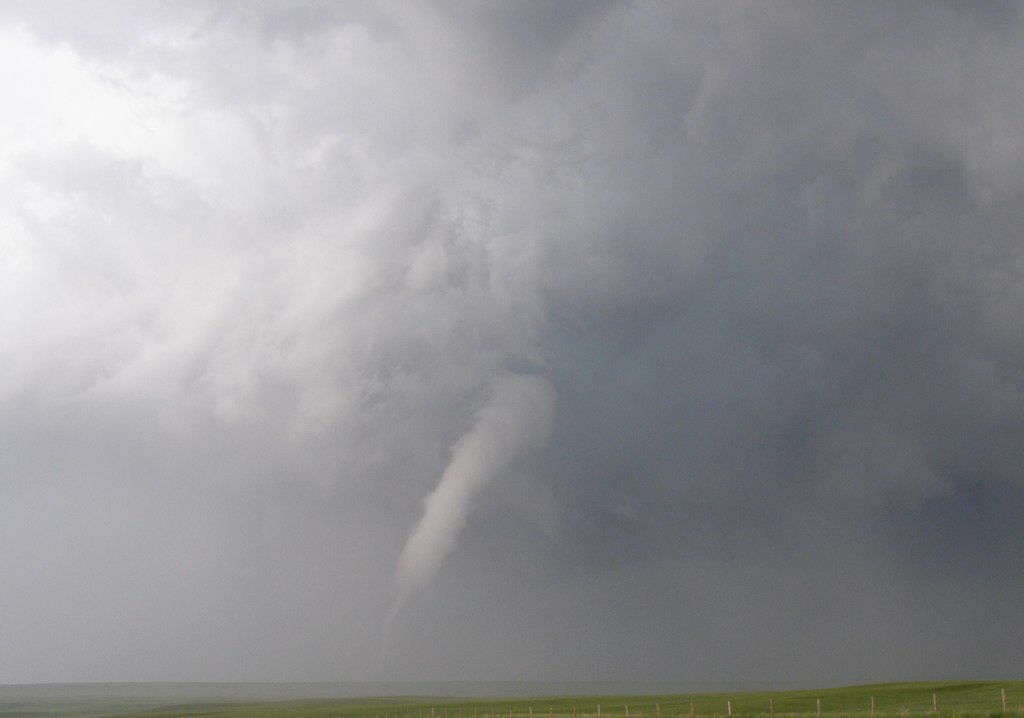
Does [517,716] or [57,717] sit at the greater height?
[517,716]

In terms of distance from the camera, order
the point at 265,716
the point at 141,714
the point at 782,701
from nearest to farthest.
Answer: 1. the point at 782,701
2. the point at 265,716
3. the point at 141,714

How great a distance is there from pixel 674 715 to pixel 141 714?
143255 millimetres

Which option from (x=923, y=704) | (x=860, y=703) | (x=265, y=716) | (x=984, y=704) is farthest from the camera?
(x=265, y=716)

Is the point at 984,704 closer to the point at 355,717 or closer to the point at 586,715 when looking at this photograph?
the point at 586,715

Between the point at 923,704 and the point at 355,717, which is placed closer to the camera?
the point at 923,704

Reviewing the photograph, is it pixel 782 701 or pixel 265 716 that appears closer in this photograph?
pixel 782 701

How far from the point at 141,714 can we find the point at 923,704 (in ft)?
544

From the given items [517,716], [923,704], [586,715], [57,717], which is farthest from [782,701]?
[57,717]

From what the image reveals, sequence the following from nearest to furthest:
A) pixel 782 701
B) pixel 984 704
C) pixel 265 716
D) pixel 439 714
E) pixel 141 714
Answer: pixel 984 704, pixel 782 701, pixel 439 714, pixel 265 716, pixel 141 714

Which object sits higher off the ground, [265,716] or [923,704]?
[923,704]

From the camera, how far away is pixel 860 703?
10850cm

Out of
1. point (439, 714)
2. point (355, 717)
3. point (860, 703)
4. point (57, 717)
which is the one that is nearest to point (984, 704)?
point (860, 703)

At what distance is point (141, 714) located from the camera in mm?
195625

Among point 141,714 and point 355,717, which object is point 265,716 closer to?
point 355,717
